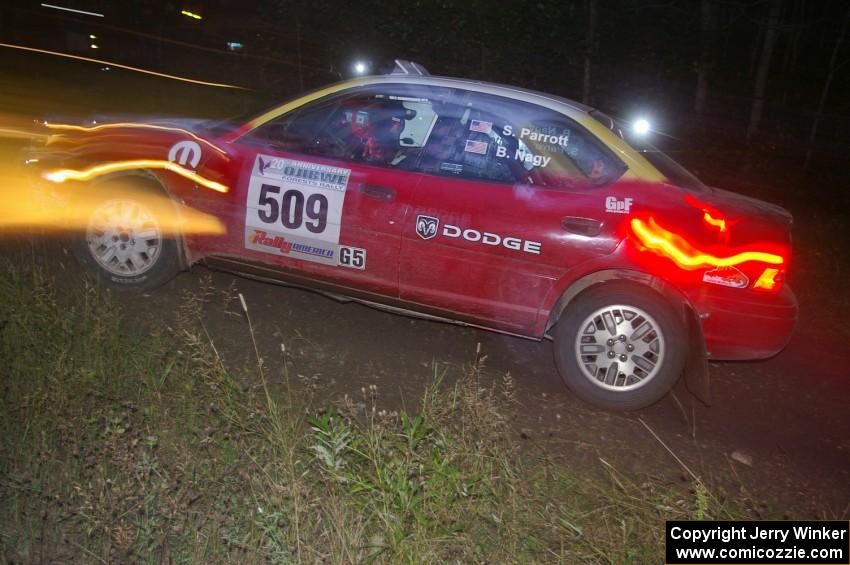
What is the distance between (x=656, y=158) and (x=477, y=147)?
1166mm

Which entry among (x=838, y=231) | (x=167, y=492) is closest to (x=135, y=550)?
(x=167, y=492)

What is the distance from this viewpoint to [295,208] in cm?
584

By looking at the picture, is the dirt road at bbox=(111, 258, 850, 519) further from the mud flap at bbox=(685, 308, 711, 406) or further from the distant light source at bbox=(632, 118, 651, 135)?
the distant light source at bbox=(632, 118, 651, 135)

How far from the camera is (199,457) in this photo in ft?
13.6

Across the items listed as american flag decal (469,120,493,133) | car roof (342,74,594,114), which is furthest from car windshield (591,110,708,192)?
american flag decal (469,120,493,133)

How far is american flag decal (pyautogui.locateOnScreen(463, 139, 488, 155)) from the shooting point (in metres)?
5.68

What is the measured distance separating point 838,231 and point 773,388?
19.8ft

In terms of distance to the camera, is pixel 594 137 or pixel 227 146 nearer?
pixel 594 137

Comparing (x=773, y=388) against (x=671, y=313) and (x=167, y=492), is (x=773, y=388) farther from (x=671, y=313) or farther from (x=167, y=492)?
(x=167, y=492)

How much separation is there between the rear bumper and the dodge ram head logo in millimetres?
1641

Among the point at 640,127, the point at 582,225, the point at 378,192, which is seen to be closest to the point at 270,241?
the point at 378,192

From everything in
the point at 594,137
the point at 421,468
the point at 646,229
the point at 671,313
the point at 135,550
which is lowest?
the point at 135,550

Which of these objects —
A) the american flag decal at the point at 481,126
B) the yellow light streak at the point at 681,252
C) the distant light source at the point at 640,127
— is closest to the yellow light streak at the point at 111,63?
the distant light source at the point at 640,127

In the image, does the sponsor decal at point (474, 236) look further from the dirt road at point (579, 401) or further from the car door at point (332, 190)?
the dirt road at point (579, 401)
